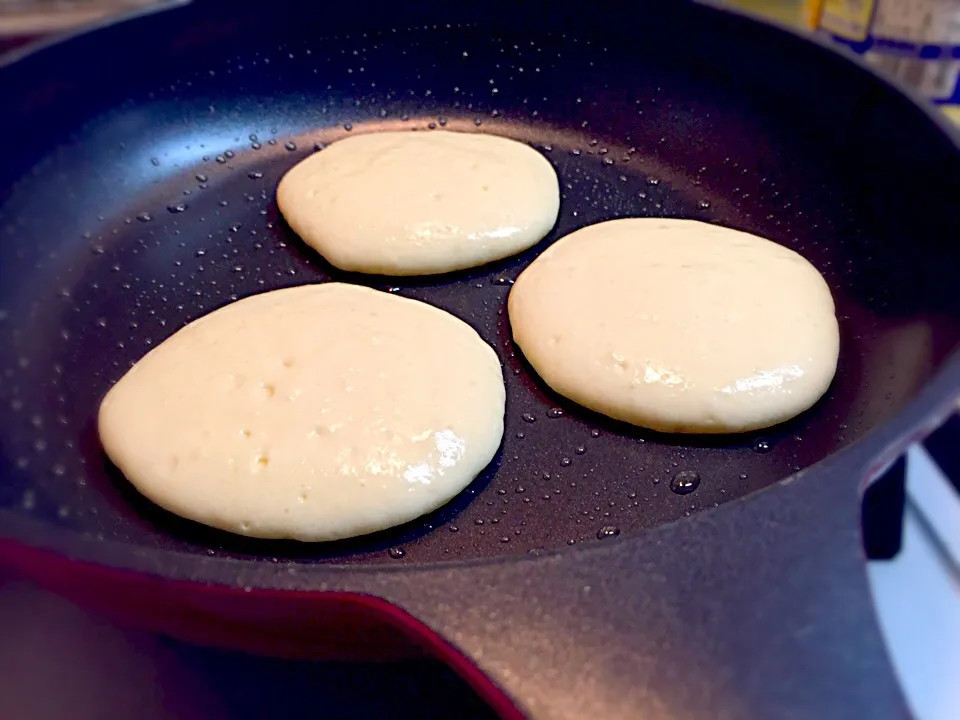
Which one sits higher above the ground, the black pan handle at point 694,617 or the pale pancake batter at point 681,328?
the black pan handle at point 694,617

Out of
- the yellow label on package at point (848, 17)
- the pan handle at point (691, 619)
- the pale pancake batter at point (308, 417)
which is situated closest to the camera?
the pan handle at point (691, 619)

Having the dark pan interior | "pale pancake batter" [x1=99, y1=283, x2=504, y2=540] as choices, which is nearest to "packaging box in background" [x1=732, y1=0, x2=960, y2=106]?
the dark pan interior

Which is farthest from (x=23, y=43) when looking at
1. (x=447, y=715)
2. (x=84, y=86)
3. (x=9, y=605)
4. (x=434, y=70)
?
(x=447, y=715)

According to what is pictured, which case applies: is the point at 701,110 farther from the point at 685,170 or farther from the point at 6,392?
the point at 6,392

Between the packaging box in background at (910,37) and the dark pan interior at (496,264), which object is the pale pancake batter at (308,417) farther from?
the packaging box in background at (910,37)

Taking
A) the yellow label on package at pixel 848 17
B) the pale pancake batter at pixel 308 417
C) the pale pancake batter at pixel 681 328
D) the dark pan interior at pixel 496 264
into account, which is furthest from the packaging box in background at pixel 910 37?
the pale pancake batter at pixel 308 417

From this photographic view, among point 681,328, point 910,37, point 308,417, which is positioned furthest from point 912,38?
point 308,417
